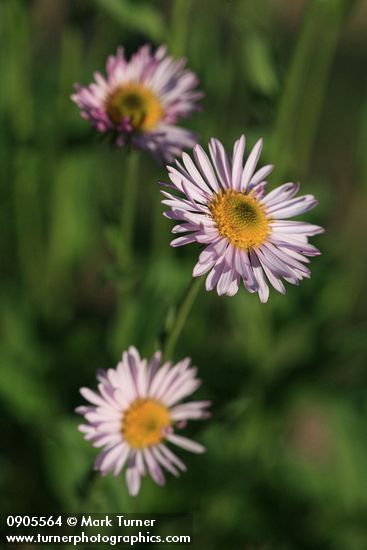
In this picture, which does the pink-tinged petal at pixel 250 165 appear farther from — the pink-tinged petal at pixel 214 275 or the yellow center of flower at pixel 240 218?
the pink-tinged petal at pixel 214 275

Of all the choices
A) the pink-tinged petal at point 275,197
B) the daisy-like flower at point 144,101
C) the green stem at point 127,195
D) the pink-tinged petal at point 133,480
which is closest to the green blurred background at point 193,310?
the green stem at point 127,195

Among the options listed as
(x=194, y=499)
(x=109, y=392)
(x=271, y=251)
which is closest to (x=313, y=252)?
(x=271, y=251)

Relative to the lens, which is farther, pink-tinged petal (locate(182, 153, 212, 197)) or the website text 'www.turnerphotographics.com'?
the website text 'www.turnerphotographics.com'

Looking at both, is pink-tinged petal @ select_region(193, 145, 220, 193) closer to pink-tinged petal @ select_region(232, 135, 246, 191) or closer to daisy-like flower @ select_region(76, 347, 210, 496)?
pink-tinged petal @ select_region(232, 135, 246, 191)

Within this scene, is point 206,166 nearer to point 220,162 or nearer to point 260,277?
point 220,162

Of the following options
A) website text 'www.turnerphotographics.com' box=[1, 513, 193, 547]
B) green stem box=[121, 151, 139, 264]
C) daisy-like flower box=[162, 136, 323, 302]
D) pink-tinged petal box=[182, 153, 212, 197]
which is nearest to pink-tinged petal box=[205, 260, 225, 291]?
daisy-like flower box=[162, 136, 323, 302]

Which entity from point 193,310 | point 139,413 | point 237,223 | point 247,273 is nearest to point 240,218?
point 237,223
